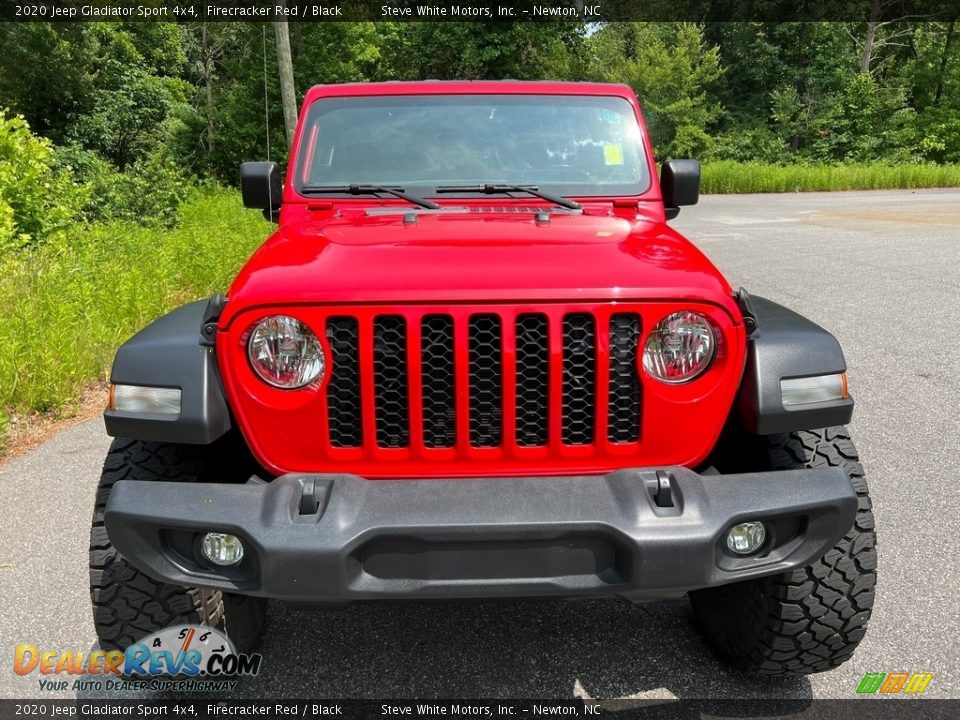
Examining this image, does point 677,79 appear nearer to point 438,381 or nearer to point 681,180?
point 681,180

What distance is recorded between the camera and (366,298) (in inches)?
78.2

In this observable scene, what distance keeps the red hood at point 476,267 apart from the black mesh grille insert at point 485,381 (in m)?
0.08

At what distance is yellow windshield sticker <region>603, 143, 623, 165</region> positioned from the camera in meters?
3.32

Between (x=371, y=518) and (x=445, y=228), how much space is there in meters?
1.05

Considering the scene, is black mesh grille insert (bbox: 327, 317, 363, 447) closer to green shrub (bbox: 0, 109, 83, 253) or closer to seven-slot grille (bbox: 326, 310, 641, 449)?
seven-slot grille (bbox: 326, 310, 641, 449)

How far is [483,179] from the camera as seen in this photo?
3215 mm

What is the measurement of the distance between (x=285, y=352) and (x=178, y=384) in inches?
11.5

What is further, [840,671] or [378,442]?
[840,671]

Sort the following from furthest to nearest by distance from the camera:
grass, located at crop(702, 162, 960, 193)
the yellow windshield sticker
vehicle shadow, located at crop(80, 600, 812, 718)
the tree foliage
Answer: grass, located at crop(702, 162, 960, 193), the tree foliage, the yellow windshield sticker, vehicle shadow, located at crop(80, 600, 812, 718)

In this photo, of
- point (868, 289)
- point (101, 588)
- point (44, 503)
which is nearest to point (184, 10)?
point (868, 289)

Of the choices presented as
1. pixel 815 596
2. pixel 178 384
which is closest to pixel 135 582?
pixel 178 384

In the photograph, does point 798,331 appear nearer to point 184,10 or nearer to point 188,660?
point 188,660

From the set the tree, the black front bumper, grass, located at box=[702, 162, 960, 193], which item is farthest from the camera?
the tree

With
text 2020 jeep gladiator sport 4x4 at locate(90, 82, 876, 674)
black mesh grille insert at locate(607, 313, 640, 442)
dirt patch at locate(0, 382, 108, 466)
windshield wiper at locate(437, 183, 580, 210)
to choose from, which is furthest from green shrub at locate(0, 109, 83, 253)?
black mesh grille insert at locate(607, 313, 640, 442)
